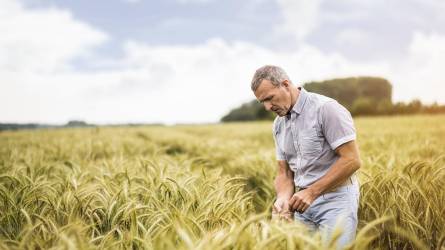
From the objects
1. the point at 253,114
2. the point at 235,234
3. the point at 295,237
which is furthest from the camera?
the point at 253,114

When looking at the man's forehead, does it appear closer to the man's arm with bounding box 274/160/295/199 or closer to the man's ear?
the man's ear

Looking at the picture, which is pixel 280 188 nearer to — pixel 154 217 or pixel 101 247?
pixel 154 217

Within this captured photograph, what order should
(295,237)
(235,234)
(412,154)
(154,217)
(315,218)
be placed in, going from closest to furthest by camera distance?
(235,234), (295,237), (154,217), (315,218), (412,154)

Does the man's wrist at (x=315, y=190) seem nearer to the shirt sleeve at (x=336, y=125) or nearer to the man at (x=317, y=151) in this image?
the man at (x=317, y=151)

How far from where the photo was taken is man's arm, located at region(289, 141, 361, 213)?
242 cm

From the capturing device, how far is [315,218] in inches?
105

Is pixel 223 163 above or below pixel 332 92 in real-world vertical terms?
below

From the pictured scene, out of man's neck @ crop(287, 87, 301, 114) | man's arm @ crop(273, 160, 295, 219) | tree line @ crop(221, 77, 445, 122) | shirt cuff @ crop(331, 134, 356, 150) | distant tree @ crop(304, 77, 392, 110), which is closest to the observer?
shirt cuff @ crop(331, 134, 356, 150)

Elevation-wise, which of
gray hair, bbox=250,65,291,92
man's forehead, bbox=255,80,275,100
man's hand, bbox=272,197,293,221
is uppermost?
gray hair, bbox=250,65,291,92

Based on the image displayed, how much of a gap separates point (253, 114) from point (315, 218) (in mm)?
60545

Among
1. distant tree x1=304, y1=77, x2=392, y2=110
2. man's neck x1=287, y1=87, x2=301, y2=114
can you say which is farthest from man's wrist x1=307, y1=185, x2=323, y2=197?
distant tree x1=304, y1=77, x2=392, y2=110

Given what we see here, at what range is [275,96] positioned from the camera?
258 centimetres

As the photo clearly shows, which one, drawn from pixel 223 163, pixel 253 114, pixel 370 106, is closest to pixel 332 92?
pixel 370 106

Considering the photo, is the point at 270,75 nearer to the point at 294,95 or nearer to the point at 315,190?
the point at 294,95
